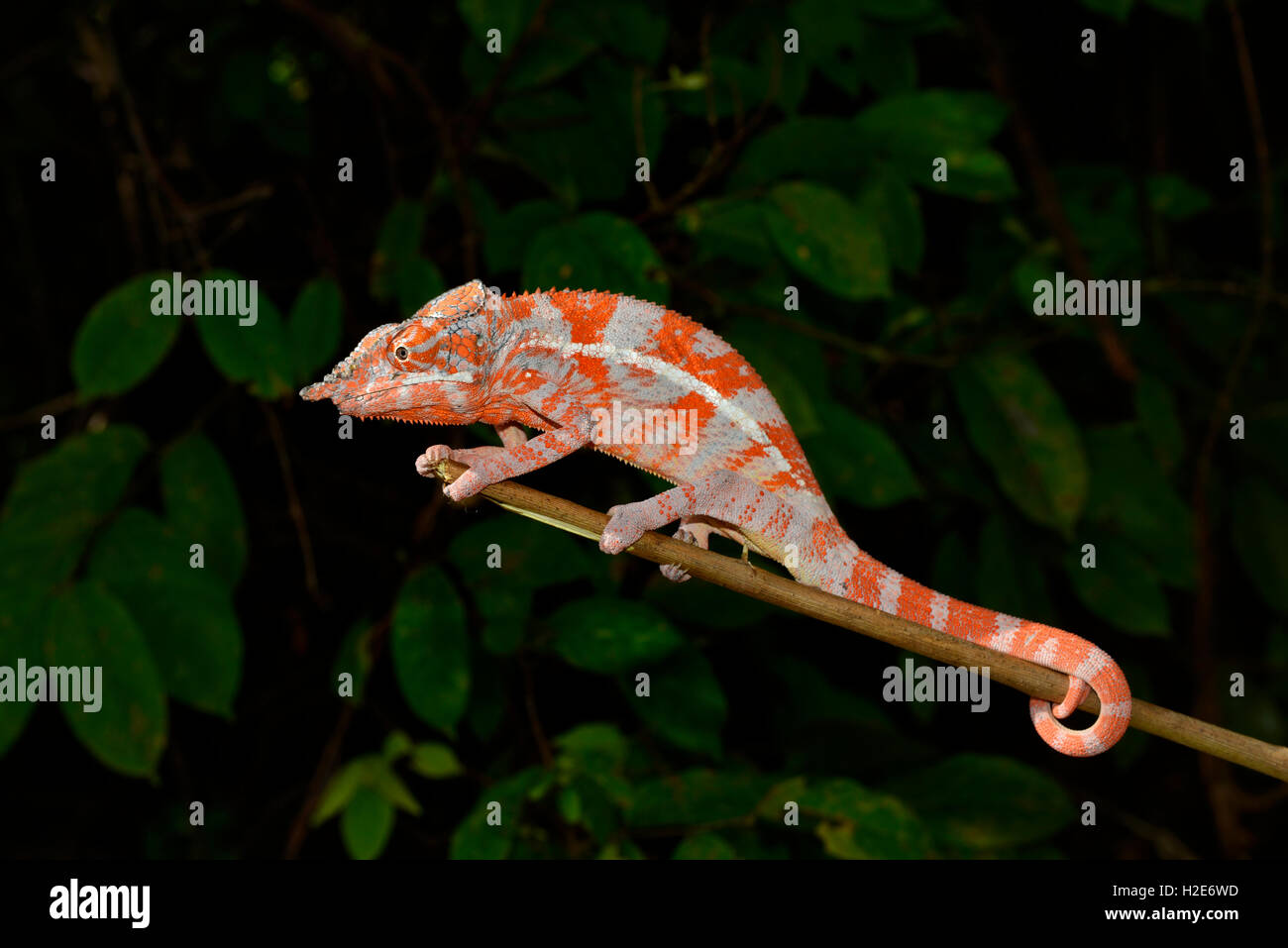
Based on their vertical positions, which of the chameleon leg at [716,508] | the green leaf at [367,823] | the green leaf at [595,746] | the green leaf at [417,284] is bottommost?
the green leaf at [367,823]

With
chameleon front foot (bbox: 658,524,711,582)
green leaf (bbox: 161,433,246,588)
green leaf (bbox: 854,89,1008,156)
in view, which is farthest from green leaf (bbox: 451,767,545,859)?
green leaf (bbox: 854,89,1008,156)

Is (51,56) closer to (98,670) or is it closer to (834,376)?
(98,670)

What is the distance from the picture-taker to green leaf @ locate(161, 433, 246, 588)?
1801 mm

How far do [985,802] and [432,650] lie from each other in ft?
3.61

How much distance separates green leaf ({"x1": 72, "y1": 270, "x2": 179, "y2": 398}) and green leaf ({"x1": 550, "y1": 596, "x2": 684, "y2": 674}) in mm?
803

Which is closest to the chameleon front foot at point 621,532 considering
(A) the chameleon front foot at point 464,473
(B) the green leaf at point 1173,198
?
(A) the chameleon front foot at point 464,473

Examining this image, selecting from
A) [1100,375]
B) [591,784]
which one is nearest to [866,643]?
[1100,375]

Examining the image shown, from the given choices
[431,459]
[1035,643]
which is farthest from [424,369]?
[1035,643]

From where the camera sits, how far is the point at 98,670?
155 cm

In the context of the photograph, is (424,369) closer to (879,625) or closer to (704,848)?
(879,625)

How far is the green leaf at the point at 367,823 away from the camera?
6.49 ft

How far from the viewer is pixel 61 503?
5.69ft

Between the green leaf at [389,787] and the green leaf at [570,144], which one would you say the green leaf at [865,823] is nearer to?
the green leaf at [389,787]

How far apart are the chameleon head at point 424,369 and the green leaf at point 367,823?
4.20ft
